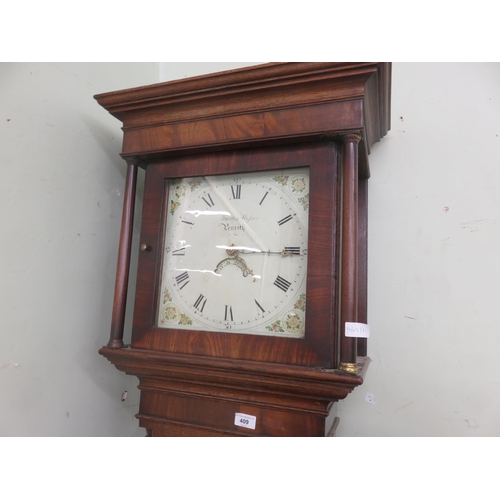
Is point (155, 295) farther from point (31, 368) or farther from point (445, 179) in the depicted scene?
point (445, 179)

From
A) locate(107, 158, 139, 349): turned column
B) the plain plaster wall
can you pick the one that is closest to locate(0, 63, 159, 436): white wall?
the plain plaster wall

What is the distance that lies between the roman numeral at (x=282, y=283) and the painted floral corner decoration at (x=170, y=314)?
0.21 m

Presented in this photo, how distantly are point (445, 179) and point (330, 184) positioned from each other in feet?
1.33

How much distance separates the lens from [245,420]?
2.56 feet

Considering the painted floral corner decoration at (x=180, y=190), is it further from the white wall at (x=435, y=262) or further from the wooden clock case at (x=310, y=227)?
the white wall at (x=435, y=262)

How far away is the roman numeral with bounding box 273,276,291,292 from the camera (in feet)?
2.56

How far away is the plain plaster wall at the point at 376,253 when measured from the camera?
84cm

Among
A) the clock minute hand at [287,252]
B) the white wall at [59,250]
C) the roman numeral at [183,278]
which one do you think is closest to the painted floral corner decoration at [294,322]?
the clock minute hand at [287,252]

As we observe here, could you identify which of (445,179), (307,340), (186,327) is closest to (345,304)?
(307,340)

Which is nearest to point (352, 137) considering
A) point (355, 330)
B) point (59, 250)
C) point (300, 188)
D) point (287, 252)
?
point (300, 188)

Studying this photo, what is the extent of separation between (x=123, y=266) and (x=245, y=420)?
1.38 ft

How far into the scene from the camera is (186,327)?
33.2 inches

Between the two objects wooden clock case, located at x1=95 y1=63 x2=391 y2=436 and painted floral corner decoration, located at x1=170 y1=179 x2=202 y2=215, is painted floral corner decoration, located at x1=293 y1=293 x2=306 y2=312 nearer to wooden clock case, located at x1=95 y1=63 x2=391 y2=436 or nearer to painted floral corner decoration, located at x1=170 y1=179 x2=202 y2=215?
wooden clock case, located at x1=95 y1=63 x2=391 y2=436

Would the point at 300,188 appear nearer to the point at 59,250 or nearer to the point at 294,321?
the point at 294,321
